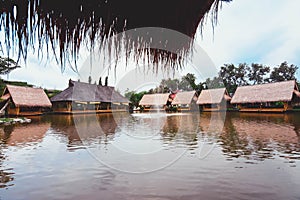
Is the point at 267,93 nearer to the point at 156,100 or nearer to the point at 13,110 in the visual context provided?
the point at 156,100

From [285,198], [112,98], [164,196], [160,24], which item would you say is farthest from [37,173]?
[112,98]

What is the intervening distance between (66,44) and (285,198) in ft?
9.93

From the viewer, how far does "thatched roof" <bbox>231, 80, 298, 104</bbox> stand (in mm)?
20734

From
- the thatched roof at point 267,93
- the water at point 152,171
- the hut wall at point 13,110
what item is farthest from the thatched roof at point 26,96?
the thatched roof at point 267,93

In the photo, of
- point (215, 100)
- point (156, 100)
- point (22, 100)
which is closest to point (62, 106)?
point (22, 100)

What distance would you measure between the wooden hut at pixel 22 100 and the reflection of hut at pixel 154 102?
55.6 feet

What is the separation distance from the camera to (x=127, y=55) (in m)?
1.44

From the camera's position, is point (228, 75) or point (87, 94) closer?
point (87, 94)

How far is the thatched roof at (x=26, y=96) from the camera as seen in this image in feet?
59.9

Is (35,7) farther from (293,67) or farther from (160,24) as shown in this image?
(293,67)

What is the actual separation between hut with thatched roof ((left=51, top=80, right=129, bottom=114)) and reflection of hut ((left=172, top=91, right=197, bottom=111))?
806 cm

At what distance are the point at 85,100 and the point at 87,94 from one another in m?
1.31

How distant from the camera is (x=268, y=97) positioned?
71.6 ft

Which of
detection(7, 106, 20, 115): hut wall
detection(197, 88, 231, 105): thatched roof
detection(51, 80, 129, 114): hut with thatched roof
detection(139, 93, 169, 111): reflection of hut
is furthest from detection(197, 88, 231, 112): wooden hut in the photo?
detection(7, 106, 20, 115): hut wall
